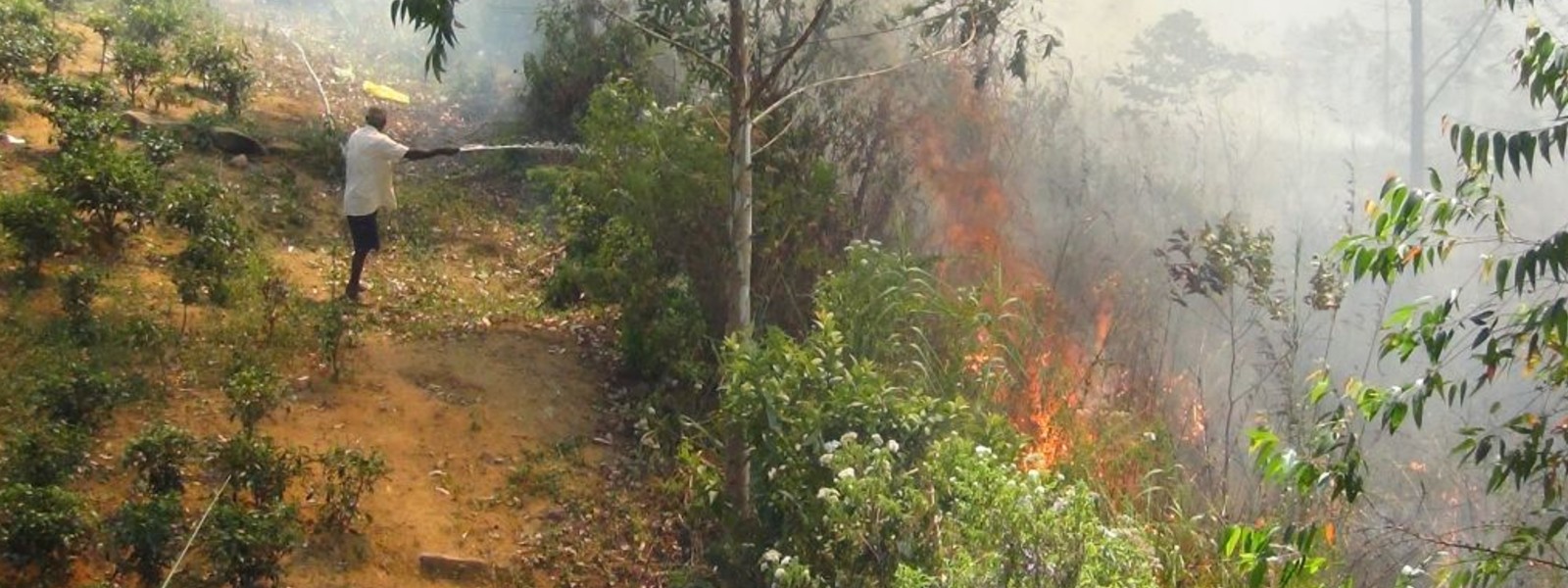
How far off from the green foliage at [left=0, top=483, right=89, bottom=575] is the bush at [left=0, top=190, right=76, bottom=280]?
2401 millimetres

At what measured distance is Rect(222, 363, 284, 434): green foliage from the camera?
5.61 metres

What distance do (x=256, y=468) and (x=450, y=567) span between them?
0.87 meters

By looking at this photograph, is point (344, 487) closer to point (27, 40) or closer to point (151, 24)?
point (27, 40)

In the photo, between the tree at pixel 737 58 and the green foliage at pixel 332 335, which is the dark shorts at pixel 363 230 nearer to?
the green foliage at pixel 332 335

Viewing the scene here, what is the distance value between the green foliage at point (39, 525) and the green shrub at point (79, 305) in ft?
6.01

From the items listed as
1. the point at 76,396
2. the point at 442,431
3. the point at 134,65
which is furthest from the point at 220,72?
the point at 76,396

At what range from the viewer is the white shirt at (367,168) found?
759 centimetres

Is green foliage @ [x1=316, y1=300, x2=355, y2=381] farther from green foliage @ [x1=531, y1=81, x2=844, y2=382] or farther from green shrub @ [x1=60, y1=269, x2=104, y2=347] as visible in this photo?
green foliage @ [x1=531, y1=81, x2=844, y2=382]

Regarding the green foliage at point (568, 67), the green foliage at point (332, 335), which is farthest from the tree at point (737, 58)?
the green foliage at point (568, 67)

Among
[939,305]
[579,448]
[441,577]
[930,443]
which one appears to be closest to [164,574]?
[441,577]

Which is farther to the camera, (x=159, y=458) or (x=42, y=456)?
(x=159, y=458)

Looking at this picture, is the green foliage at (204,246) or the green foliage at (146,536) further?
the green foliage at (204,246)

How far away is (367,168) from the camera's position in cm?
760

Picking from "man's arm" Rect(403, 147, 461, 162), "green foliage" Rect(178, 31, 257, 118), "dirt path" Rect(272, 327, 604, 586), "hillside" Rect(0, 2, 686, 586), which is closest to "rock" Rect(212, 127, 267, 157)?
"hillside" Rect(0, 2, 686, 586)
